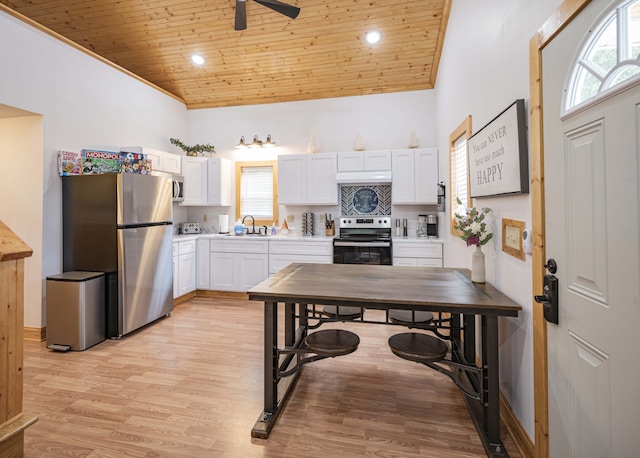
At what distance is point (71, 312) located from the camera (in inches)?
117

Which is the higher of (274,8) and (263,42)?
(263,42)

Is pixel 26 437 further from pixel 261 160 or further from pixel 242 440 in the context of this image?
pixel 261 160

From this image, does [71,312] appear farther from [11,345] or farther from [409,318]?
[409,318]

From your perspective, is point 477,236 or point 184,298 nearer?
point 477,236

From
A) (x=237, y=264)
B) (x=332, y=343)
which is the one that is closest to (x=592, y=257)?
(x=332, y=343)

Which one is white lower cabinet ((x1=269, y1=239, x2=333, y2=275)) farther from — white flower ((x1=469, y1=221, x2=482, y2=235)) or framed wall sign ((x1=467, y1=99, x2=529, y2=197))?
white flower ((x1=469, y1=221, x2=482, y2=235))

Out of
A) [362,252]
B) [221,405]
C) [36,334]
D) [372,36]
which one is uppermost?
[372,36]

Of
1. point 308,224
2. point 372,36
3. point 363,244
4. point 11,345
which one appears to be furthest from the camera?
point 308,224

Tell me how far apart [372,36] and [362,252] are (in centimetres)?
278

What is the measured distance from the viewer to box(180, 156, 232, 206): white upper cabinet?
16.3 ft

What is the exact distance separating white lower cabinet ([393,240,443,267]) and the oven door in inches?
4.3

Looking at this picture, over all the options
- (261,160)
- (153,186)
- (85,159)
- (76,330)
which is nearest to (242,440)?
(76,330)

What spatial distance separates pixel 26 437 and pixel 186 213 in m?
4.03

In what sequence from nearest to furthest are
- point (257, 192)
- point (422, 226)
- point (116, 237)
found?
point (116, 237)
point (422, 226)
point (257, 192)
